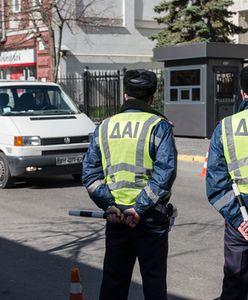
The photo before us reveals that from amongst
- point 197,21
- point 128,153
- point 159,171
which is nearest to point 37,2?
point 197,21

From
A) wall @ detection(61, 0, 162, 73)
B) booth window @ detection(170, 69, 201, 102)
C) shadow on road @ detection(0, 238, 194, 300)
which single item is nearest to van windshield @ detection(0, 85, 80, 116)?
shadow on road @ detection(0, 238, 194, 300)

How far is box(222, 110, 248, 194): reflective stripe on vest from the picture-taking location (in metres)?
3.34

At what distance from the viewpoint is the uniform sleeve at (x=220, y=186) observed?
11.0ft

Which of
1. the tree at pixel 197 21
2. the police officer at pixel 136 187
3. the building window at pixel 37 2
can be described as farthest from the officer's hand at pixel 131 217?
the tree at pixel 197 21

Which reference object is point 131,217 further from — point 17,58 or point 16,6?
point 17,58

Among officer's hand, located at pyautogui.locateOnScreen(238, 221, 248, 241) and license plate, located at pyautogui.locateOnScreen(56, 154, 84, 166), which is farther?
license plate, located at pyautogui.locateOnScreen(56, 154, 84, 166)

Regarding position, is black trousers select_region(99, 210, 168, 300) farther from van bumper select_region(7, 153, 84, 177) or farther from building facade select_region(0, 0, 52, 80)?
building facade select_region(0, 0, 52, 80)

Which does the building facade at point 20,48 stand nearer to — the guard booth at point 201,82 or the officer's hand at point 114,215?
the guard booth at point 201,82

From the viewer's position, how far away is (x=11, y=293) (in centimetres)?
499

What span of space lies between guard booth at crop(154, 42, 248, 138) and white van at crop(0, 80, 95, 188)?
7.85 metres

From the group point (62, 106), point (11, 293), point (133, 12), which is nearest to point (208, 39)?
point (133, 12)

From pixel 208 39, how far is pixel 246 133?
22.8 m

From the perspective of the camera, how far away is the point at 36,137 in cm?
999

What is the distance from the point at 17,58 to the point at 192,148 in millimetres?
18141
